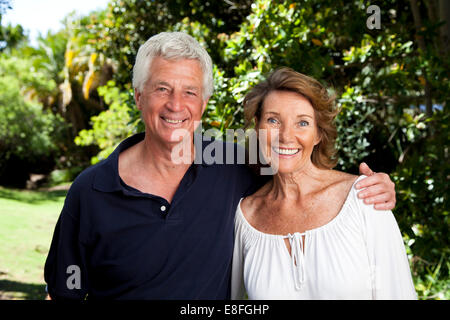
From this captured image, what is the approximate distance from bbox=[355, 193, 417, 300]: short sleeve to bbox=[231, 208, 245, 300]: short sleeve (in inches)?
27.8

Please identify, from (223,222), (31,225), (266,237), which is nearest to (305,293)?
(266,237)

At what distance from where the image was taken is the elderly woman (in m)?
2.18

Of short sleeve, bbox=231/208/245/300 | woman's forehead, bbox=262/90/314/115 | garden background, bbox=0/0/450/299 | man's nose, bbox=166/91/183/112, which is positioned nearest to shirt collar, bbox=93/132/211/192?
man's nose, bbox=166/91/183/112

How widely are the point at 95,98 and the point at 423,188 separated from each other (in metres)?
21.3

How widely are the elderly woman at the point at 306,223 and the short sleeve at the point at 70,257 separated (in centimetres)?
85

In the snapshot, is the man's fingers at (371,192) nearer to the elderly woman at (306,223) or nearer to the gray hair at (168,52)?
the elderly woman at (306,223)

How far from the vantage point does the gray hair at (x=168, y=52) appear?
2.60 meters

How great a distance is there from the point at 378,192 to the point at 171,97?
123 centimetres

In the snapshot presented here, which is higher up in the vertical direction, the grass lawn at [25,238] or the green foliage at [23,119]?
the green foliage at [23,119]

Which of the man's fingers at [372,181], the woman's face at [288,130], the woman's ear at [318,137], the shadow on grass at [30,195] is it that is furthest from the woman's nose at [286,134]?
the shadow on grass at [30,195]

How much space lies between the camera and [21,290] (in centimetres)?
834

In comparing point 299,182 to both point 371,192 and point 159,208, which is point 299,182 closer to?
point 371,192

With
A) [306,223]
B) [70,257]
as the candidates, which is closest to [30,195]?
[70,257]

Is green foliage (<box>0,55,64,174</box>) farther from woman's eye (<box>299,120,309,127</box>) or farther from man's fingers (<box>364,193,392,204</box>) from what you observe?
man's fingers (<box>364,193,392,204</box>)
